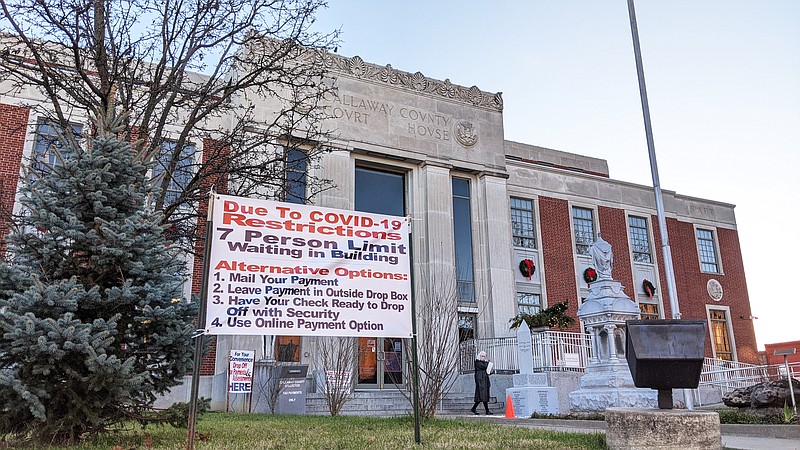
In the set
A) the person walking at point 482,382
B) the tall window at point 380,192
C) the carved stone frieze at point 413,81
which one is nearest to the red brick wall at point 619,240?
the carved stone frieze at point 413,81

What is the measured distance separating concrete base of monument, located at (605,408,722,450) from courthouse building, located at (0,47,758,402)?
1349cm

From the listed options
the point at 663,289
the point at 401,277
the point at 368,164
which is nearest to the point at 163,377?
the point at 401,277

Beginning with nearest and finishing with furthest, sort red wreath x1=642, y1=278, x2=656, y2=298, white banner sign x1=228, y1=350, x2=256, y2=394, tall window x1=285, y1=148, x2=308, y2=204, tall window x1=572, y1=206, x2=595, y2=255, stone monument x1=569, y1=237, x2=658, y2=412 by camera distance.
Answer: tall window x1=285, y1=148, x2=308, y2=204 < stone monument x1=569, y1=237, x2=658, y2=412 < white banner sign x1=228, y1=350, x2=256, y2=394 < tall window x1=572, y1=206, x2=595, y2=255 < red wreath x1=642, y1=278, x2=656, y2=298

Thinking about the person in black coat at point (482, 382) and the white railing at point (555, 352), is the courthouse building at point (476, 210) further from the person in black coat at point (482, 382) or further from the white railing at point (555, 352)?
the person in black coat at point (482, 382)

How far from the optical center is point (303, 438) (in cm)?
721

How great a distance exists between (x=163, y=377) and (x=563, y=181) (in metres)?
23.5

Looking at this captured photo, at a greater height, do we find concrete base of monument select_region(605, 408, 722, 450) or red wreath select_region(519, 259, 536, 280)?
red wreath select_region(519, 259, 536, 280)

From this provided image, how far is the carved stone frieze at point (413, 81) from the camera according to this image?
22.7 meters

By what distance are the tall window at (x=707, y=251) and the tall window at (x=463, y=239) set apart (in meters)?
13.6

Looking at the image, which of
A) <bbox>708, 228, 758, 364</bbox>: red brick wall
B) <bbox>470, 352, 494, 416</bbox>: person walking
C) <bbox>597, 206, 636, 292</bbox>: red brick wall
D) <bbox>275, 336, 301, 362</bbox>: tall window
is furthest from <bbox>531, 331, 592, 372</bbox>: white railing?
<bbox>708, 228, 758, 364</bbox>: red brick wall

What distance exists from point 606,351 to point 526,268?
11.0 metres

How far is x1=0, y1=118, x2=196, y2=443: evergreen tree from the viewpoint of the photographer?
→ 5691mm

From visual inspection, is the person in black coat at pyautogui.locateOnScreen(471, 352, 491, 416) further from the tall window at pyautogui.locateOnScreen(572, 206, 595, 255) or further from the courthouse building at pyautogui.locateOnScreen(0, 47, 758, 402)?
the tall window at pyautogui.locateOnScreen(572, 206, 595, 255)

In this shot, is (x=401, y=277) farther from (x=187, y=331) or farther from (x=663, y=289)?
(x=663, y=289)
